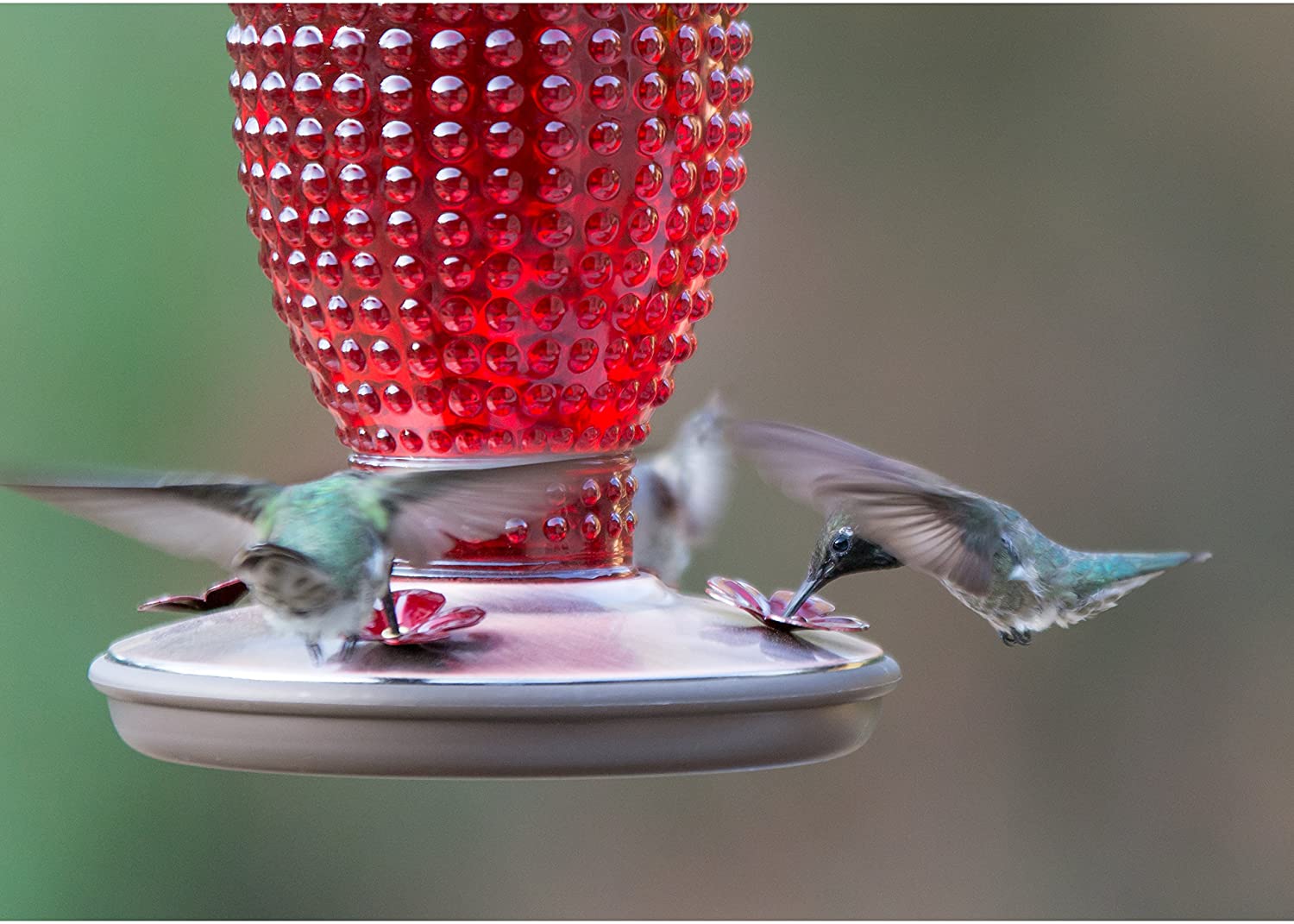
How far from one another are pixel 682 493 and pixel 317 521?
3.30 ft

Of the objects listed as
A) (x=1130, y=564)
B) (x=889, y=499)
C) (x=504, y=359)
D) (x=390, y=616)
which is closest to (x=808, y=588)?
(x=889, y=499)

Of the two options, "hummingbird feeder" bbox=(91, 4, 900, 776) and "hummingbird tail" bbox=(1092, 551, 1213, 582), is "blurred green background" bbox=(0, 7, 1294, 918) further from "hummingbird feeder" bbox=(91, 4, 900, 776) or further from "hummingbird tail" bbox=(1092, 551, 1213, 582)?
"hummingbird feeder" bbox=(91, 4, 900, 776)

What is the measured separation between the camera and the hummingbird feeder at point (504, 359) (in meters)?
1.64

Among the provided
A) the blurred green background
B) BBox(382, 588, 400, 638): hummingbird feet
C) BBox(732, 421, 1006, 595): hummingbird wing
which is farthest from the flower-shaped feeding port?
the blurred green background

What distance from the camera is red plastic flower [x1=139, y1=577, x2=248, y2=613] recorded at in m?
1.90

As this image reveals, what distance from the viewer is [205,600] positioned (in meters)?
1.92

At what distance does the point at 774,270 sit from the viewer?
16.2ft

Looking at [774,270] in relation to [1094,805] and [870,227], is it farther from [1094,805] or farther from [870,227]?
[1094,805]

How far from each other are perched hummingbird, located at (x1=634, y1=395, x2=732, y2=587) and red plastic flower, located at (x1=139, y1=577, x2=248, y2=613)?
803 mm

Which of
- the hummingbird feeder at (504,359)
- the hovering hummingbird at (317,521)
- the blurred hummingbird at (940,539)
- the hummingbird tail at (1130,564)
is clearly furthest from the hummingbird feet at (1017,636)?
the hovering hummingbird at (317,521)

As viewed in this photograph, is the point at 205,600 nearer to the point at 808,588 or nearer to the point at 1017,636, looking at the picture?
the point at 808,588

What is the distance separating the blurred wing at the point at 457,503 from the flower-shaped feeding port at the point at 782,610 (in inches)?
10.8

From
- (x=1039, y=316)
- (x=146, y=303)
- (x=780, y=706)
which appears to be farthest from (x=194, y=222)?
(x=780, y=706)

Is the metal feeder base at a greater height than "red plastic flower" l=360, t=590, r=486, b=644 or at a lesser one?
lesser
